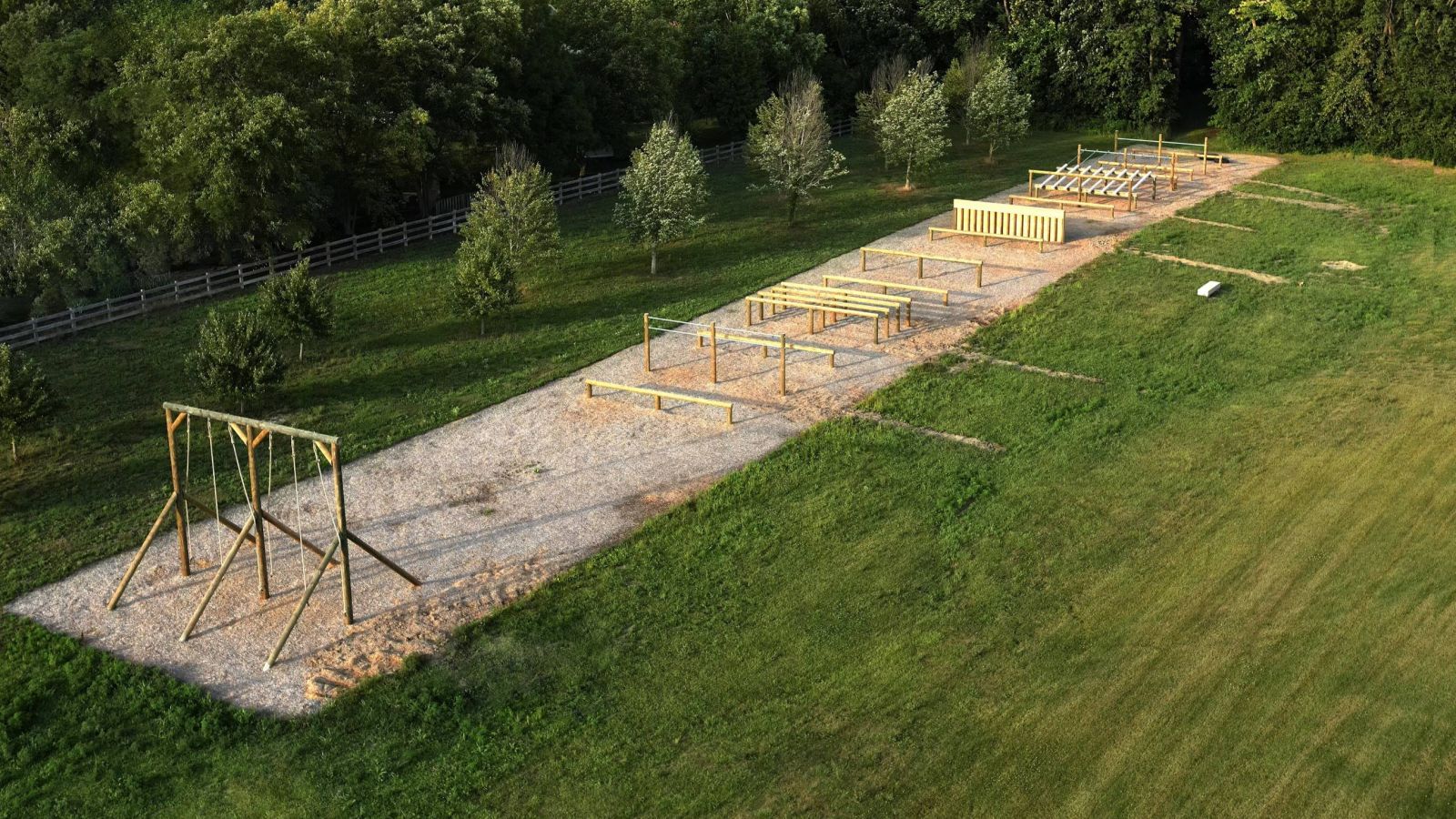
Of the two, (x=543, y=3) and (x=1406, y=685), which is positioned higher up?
(x=543, y=3)

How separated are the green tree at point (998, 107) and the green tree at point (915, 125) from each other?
14.8 feet

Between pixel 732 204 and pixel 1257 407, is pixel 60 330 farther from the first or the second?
pixel 1257 407

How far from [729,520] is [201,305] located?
17.5 m

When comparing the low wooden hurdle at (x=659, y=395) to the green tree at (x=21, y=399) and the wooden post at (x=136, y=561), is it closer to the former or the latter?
the wooden post at (x=136, y=561)

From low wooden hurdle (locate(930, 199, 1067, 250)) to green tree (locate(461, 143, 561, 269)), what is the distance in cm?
1062

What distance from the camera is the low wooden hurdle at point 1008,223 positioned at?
124 feet

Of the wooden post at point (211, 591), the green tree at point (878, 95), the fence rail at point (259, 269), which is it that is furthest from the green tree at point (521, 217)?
the green tree at point (878, 95)

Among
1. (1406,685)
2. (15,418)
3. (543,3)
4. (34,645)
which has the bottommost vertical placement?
(1406,685)

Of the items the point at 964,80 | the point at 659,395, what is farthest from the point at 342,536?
the point at 964,80

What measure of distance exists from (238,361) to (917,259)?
1764 centimetres

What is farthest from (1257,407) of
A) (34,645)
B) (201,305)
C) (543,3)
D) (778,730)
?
(543,3)

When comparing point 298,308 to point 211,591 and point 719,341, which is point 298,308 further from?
point 211,591

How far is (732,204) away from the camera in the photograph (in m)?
43.8

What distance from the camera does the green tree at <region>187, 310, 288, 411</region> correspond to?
25.8 meters
